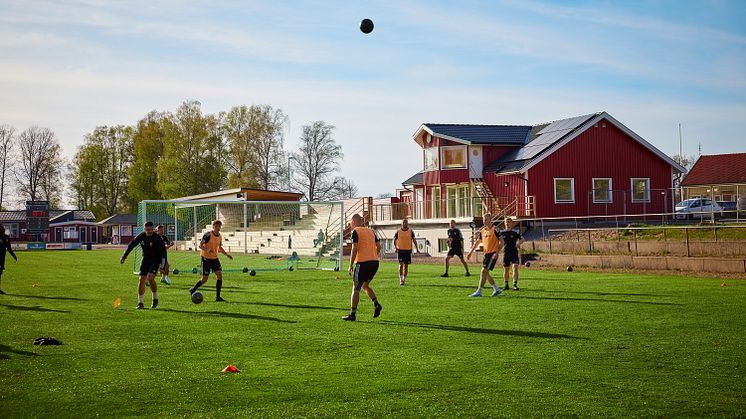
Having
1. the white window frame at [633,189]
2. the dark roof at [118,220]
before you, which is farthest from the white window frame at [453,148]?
the dark roof at [118,220]

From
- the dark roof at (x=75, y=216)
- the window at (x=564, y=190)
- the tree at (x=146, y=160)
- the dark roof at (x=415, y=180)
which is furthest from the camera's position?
the dark roof at (x=75, y=216)

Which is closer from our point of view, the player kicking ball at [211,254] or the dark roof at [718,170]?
the player kicking ball at [211,254]

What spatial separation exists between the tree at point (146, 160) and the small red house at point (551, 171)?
47.8 meters

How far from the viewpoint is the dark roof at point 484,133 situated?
50.0m

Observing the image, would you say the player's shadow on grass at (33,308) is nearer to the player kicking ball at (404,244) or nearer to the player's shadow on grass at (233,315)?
the player's shadow on grass at (233,315)

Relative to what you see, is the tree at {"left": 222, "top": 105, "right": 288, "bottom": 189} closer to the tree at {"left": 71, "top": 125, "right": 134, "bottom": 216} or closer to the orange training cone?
the tree at {"left": 71, "top": 125, "right": 134, "bottom": 216}

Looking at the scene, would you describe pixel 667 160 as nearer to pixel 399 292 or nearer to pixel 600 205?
pixel 600 205

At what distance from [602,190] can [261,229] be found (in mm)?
21602

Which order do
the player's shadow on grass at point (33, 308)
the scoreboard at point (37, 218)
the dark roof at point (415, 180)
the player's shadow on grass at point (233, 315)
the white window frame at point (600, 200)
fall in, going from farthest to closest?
the scoreboard at point (37, 218) < the dark roof at point (415, 180) < the white window frame at point (600, 200) < the player's shadow on grass at point (33, 308) < the player's shadow on grass at point (233, 315)

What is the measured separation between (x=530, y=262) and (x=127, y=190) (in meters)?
70.6

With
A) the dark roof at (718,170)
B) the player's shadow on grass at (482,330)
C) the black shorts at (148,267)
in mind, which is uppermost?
A: the dark roof at (718,170)

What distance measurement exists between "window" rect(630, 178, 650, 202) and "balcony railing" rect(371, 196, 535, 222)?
7.08m

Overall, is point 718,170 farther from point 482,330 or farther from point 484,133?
point 482,330

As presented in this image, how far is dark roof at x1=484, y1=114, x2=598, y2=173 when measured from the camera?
1827 inches
